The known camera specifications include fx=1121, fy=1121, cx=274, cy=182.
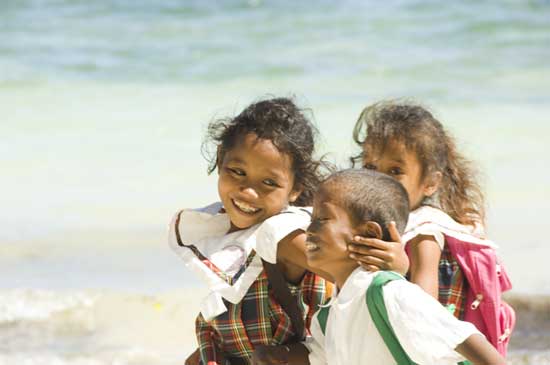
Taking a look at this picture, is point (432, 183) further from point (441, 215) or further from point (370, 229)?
point (370, 229)

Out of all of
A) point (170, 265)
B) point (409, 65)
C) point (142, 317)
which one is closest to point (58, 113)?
point (409, 65)

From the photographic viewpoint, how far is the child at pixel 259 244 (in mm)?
2807

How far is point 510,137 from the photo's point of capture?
8773 millimetres

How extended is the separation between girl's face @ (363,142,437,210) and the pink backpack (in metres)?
0.19

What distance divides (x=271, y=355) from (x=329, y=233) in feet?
1.46

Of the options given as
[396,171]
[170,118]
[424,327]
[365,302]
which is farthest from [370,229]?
[170,118]

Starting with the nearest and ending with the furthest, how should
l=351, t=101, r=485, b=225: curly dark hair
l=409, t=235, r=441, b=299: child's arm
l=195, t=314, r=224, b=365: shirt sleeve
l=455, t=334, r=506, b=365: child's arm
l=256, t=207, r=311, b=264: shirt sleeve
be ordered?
l=455, t=334, r=506, b=365: child's arm, l=256, t=207, r=311, b=264: shirt sleeve, l=409, t=235, r=441, b=299: child's arm, l=195, t=314, r=224, b=365: shirt sleeve, l=351, t=101, r=485, b=225: curly dark hair

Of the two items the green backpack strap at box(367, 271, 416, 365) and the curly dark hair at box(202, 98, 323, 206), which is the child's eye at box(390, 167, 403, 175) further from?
the green backpack strap at box(367, 271, 416, 365)

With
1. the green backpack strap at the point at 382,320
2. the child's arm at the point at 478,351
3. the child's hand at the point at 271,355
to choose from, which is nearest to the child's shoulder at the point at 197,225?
the child's hand at the point at 271,355

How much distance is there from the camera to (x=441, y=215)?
3.01 m

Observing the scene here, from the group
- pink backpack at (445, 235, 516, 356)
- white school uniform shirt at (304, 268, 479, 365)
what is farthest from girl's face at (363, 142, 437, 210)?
white school uniform shirt at (304, 268, 479, 365)

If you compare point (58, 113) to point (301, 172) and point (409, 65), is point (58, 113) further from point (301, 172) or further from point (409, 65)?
point (301, 172)

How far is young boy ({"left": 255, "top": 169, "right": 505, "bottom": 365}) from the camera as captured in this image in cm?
221

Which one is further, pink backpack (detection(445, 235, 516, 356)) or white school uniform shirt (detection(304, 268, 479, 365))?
pink backpack (detection(445, 235, 516, 356))
